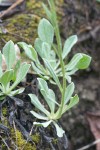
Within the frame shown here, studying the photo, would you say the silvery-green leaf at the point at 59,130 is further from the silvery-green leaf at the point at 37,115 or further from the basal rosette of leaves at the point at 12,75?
the basal rosette of leaves at the point at 12,75

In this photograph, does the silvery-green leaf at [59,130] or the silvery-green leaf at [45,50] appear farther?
the silvery-green leaf at [45,50]

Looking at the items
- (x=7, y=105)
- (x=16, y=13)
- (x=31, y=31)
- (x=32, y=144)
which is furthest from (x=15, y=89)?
(x=16, y=13)

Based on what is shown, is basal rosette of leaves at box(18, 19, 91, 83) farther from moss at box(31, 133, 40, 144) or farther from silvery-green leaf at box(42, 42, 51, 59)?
moss at box(31, 133, 40, 144)

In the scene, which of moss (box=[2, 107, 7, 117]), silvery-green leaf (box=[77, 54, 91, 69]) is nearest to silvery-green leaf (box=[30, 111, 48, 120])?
moss (box=[2, 107, 7, 117])

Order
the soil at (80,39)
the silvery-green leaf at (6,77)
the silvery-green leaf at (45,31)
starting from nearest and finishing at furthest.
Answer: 1. the silvery-green leaf at (6,77)
2. the silvery-green leaf at (45,31)
3. the soil at (80,39)

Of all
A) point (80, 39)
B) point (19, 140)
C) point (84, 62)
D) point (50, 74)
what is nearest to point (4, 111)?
point (19, 140)

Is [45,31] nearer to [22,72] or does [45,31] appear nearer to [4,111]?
[22,72]

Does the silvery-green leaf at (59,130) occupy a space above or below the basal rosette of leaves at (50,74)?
below

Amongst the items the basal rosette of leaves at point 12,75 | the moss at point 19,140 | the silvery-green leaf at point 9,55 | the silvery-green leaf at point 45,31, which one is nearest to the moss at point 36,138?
the moss at point 19,140

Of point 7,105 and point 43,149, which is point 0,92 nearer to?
point 7,105

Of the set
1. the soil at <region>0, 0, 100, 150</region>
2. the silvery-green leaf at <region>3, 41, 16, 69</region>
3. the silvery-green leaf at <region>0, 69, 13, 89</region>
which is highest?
the silvery-green leaf at <region>3, 41, 16, 69</region>

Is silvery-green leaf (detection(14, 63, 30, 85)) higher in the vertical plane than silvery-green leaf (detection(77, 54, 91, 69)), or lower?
higher
